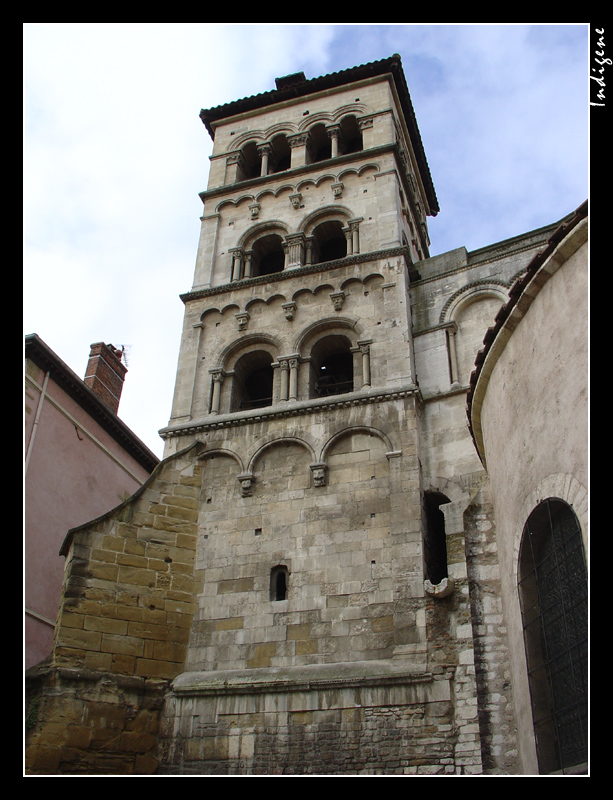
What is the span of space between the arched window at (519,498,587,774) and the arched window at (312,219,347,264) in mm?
11518

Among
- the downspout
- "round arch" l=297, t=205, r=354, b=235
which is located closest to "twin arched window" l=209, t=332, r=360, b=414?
the downspout

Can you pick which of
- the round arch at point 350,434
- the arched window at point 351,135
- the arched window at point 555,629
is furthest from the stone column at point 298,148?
the arched window at point 555,629

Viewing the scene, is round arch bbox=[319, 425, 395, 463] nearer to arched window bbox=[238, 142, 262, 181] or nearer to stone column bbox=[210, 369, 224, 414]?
stone column bbox=[210, 369, 224, 414]

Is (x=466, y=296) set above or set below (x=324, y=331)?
above

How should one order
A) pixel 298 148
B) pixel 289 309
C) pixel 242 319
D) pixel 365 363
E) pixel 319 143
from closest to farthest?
pixel 365 363 < pixel 289 309 < pixel 242 319 < pixel 298 148 < pixel 319 143

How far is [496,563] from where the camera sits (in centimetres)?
1191

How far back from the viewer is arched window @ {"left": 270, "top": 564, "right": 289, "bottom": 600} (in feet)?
42.1

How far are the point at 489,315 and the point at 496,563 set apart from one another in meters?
5.84

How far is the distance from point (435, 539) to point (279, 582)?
9.69 feet

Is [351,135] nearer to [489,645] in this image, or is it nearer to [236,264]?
[236,264]

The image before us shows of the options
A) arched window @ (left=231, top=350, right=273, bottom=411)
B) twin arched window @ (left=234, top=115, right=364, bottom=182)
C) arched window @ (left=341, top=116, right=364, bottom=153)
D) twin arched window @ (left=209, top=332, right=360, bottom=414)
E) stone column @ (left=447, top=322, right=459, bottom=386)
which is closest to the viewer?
stone column @ (left=447, top=322, right=459, bottom=386)

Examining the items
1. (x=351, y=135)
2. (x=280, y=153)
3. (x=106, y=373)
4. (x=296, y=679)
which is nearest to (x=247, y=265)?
(x=106, y=373)

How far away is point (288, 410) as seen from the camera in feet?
48.4

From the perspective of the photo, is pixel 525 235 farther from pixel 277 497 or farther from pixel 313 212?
pixel 277 497
